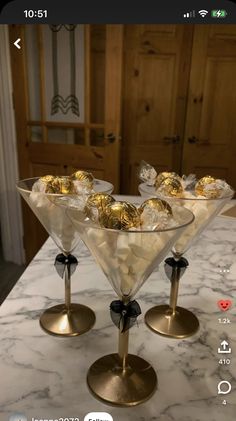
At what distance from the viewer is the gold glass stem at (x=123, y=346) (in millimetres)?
436

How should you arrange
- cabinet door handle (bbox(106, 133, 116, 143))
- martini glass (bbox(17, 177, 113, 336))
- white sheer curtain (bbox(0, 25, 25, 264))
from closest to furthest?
martini glass (bbox(17, 177, 113, 336)) → white sheer curtain (bbox(0, 25, 25, 264)) → cabinet door handle (bbox(106, 133, 116, 143))

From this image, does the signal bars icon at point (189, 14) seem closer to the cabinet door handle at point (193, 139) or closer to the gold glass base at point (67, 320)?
the gold glass base at point (67, 320)

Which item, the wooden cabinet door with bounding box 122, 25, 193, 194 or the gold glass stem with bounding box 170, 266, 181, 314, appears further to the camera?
the wooden cabinet door with bounding box 122, 25, 193, 194

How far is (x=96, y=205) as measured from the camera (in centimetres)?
40

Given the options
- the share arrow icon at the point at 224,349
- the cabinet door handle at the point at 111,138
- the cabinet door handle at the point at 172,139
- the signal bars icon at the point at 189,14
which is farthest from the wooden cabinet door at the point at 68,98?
the share arrow icon at the point at 224,349

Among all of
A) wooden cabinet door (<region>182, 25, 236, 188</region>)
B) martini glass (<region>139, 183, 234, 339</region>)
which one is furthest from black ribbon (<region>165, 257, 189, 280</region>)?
wooden cabinet door (<region>182, 25, 236, 188</region>)

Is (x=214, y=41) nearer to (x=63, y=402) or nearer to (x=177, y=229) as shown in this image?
(x=177, y=229)

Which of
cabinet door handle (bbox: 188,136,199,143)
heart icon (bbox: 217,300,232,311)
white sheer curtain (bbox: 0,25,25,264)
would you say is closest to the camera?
heart icon (bbox: 217,300,232,311)

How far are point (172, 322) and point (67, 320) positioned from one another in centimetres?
16

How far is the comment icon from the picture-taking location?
1.36 feet

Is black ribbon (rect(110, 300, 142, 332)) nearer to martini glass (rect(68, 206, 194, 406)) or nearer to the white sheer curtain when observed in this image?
martini glass (rect(68, 206, 194, 406))

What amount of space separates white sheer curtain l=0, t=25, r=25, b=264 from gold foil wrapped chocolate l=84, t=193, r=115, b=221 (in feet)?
3.95

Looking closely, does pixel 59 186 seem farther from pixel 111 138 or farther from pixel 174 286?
pixel 111 138

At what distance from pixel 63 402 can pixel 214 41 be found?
1.80m
